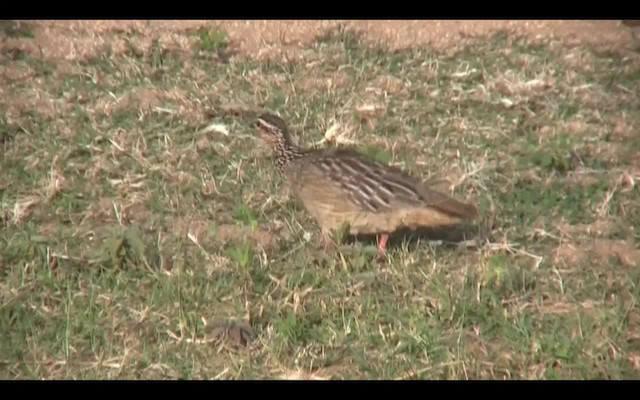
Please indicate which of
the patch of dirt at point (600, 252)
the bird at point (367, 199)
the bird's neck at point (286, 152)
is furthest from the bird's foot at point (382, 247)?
the patch of dirt at point (600, 252)

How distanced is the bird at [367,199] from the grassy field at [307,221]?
169mm

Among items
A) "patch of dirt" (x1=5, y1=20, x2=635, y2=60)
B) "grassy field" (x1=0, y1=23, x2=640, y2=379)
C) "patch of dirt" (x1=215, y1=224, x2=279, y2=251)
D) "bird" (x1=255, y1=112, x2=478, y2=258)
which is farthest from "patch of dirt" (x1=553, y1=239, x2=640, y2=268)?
"patch of dirt" (x1=5, y1=20, x2=635, y2=60)

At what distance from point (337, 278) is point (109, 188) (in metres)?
1.95

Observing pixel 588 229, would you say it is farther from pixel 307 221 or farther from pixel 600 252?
pixel 307 221

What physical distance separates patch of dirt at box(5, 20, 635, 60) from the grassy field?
0.65 feet

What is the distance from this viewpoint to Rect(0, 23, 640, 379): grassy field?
5543mm

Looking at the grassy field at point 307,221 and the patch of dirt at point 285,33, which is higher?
the grassy field at point 307,221

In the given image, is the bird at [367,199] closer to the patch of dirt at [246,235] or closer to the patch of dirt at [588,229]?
the patch of dirt at [246,235]

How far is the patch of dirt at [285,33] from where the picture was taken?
10312mm

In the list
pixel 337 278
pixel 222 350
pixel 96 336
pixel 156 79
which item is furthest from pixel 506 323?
pixel 156 79

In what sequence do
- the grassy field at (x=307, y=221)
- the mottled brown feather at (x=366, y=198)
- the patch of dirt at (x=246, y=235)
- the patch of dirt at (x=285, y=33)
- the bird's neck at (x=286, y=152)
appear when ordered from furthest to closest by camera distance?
1. the patch of dirt at (x=285, y=33)
2. the bird's neck at (x=286, y=152)
3. the patch of dirt at (x=246, y=235)
4. the mottled brown feather at (x=366, y=198)
5. the grassy field at (x=307, y=221)

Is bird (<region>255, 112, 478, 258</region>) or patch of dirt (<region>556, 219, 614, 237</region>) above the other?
bird (<region>255, 112, 478, 258</region>)

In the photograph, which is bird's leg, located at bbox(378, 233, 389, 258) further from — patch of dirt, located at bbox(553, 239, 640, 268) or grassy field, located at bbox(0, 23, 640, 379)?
patch of dirt, located at bbox(553, 239, 640, 268)

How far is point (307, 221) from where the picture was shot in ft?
23.1
